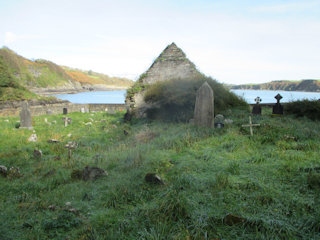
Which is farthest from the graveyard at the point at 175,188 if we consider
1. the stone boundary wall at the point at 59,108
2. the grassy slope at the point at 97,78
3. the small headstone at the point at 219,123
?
the grassy slope at the point at 97,78

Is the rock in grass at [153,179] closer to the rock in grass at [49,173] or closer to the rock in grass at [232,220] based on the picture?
the rock in grass at [232,220]

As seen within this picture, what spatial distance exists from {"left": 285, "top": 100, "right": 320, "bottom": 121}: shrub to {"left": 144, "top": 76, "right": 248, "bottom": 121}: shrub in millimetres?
3315

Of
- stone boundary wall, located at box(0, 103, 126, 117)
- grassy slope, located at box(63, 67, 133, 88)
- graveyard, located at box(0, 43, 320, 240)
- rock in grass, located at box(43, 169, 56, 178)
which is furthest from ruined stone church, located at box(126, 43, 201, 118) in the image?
grassy slope, located at box(63, 67, 133, 88)

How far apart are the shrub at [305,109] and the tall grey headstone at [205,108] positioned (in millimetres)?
5757

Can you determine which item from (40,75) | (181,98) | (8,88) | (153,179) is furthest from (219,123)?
(40,75)

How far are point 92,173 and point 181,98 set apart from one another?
915 centimetres

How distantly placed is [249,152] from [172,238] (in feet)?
13.7

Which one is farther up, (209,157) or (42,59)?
(42,59)

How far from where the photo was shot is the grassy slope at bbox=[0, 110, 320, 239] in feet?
9.66

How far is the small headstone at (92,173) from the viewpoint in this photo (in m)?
5.43

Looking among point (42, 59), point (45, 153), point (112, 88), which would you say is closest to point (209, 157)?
point (45, 153)

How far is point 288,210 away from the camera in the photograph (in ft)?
10.6

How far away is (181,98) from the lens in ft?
45.0

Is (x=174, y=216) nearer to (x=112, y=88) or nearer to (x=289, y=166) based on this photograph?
(x=289, y=166)
